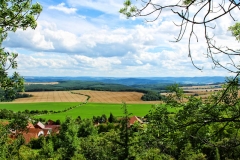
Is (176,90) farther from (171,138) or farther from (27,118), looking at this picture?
(27,118)

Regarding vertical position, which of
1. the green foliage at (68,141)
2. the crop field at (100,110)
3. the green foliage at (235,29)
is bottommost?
the crop field at (100,110)

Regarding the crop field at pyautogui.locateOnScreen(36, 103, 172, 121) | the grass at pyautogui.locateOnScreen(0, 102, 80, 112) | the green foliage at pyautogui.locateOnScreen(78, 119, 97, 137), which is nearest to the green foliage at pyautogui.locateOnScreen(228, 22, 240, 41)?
the green foliage at pyautogui.locateOnScreen(78, 119, 97, 137)

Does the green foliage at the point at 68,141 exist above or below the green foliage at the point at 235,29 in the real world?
below

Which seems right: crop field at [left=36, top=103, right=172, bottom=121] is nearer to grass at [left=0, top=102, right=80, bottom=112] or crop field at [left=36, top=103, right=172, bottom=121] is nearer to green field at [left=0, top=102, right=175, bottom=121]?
green field at [left=0, top=102, right=175, bottom=121]

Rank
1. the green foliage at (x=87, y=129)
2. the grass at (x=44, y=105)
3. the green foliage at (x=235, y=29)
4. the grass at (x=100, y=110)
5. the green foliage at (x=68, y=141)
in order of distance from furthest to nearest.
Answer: the grass at (x=44, y=105)
the grass at (x=100, y=110)
the green foliage at (x=87, y=129)
the green foliage at (x=68, y=141)
the green foliage at (x=235, y=29)

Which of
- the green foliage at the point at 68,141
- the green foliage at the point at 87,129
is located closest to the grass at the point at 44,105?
the green foliage at the point at 87,129

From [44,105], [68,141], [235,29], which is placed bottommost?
[44,105]

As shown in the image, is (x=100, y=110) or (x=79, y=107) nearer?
(x=100, y=110)

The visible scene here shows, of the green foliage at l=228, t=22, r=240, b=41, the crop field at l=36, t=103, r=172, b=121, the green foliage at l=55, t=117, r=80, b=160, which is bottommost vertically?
the crop field at l=36, t=103, r=172, b=121

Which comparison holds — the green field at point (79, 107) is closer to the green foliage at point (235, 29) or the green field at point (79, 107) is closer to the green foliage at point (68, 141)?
the green foliage at point (68, 141)

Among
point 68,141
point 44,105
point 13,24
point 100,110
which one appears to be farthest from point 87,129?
point 44,105

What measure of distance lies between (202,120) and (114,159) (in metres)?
13.4

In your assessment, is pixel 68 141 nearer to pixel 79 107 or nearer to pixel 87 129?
pixel 87 129

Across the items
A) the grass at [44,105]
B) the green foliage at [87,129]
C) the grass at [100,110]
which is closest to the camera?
the green foliage at [87,129]
